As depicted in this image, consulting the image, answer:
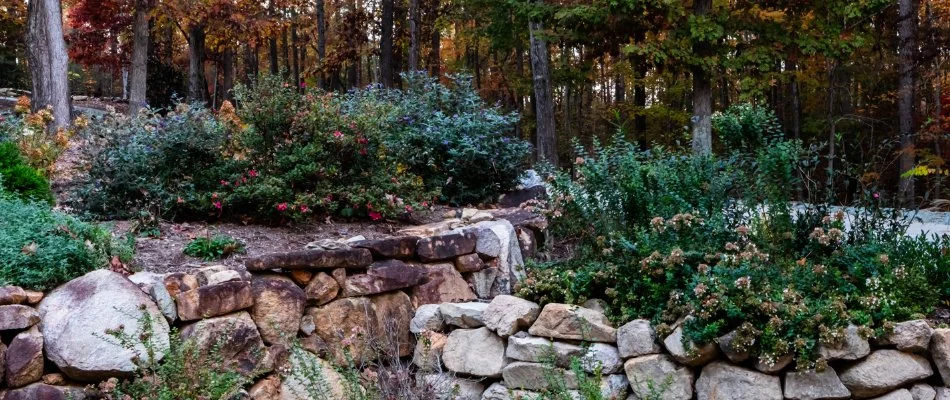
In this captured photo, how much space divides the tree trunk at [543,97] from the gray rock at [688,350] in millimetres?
7872

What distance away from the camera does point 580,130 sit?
22531 mm

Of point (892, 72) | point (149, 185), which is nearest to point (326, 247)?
point (149, 185)

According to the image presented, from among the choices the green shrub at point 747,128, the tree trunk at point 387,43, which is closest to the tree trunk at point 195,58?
the tree trunk at point 387,43

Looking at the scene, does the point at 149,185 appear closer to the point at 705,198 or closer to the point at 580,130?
the point at 705,198

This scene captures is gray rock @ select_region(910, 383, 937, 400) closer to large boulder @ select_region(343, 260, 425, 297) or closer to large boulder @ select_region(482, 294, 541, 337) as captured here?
large boulder @ select_region(482, 294, 541, 337)

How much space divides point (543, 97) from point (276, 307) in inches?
326

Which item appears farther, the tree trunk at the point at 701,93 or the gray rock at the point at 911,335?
the tree trunk at the point at 701,93

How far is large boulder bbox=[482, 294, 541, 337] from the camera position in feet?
13.6

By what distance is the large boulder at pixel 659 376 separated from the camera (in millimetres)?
3672

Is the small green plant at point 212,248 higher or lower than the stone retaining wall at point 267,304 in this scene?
higher

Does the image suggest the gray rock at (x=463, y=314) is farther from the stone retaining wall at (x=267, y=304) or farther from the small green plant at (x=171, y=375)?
the small green plant at (x=171, y=375)

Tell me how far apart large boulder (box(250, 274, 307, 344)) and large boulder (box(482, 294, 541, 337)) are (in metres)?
1.12

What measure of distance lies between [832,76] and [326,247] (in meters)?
13.6

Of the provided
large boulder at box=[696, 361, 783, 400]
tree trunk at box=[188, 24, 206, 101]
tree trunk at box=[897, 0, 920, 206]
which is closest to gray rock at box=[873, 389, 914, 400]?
large boulder at box=[696, 361, 783, 400]
